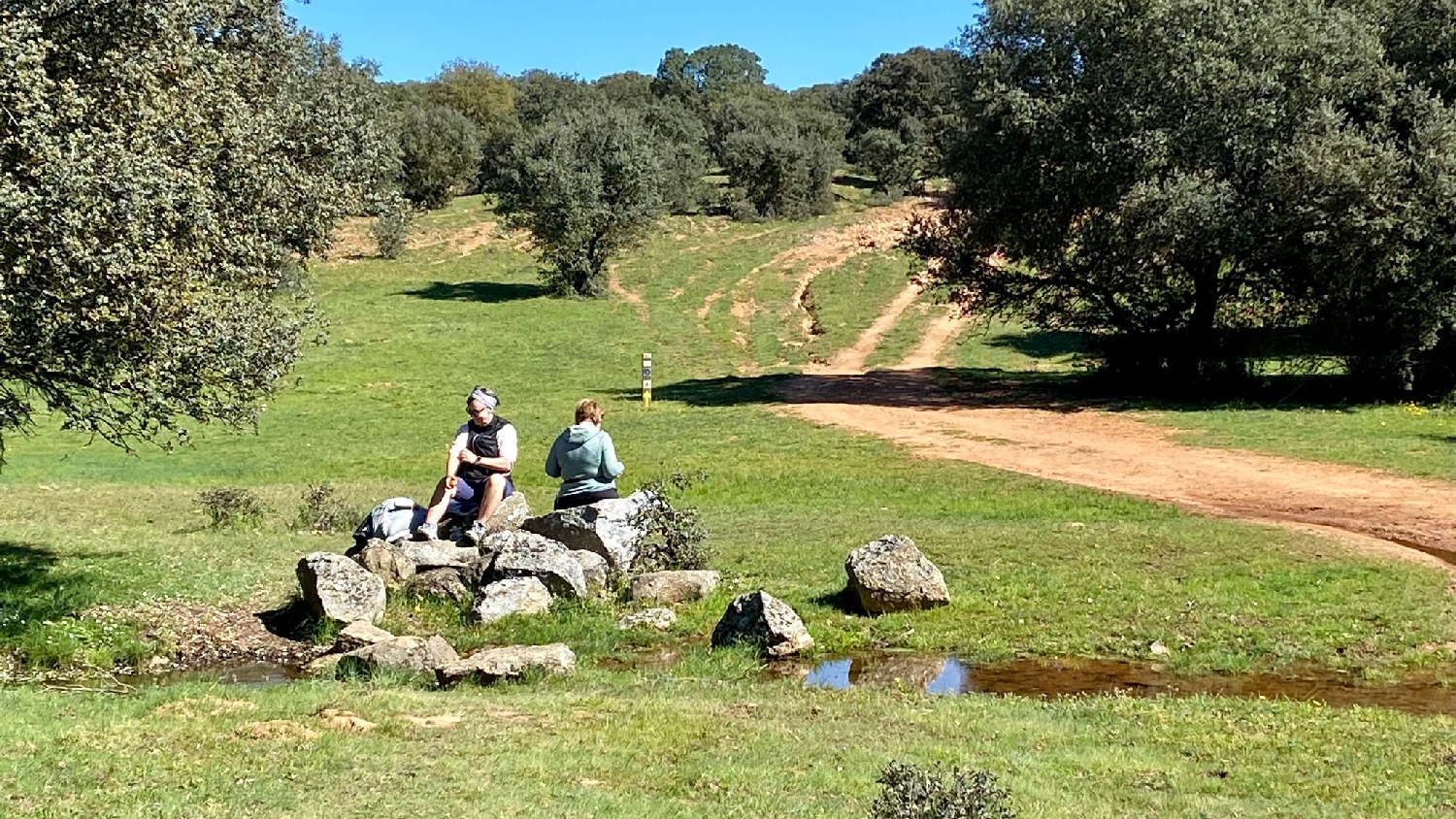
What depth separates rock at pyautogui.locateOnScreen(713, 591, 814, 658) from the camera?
1129 cm

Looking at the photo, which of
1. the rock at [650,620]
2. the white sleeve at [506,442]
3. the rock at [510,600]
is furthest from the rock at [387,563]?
the rock at [650,620]

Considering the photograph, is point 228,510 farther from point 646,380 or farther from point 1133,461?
point 646,380

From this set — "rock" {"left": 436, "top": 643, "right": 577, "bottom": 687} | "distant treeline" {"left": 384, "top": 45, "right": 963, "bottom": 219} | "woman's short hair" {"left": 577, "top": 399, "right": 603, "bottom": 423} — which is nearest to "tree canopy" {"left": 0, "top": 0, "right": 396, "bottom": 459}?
"woman's short hair" {"left": 577, "top": 399, "right": 603, "bottom": 423}

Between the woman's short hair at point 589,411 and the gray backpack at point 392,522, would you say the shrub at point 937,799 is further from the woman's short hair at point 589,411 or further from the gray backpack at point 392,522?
the gray backpack at point 392,522

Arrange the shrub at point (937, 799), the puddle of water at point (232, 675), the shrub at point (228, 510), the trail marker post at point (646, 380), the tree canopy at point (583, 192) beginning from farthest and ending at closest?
the tree canopy at point (583, 192), the trail marker post at point (646, 380), the shrub at point (228, 510), the puddle of water at point (232, 675), the shrub at point (937, 799)

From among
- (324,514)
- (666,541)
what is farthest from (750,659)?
(324,514)

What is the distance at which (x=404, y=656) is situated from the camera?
10.2 meters

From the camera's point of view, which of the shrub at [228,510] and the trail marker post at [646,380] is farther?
the trail marker post at [646,380]

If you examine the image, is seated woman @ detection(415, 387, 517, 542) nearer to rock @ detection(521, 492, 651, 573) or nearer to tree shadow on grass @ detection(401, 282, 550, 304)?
rock @ detection(521, 492, 651, 573)

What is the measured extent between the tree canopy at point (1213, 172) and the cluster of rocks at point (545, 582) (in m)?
18.6

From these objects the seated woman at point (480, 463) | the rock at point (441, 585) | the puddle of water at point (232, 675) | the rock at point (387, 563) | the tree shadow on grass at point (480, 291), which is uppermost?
the tree shadow on grass at point (480, 291)

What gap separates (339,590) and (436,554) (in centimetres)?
141

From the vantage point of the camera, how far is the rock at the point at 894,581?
41.2 feet

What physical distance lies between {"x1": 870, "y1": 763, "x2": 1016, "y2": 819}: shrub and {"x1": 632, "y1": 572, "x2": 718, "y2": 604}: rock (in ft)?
25.1
